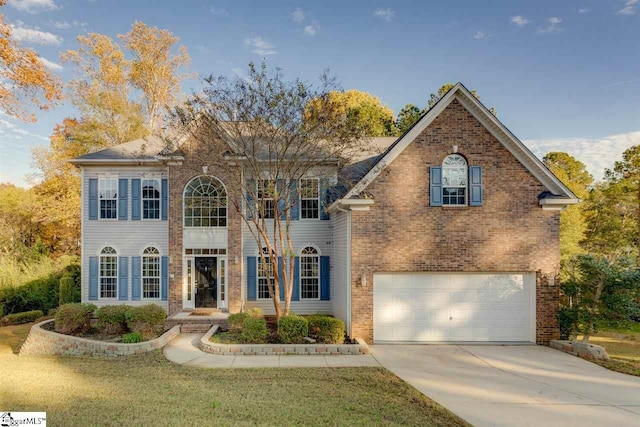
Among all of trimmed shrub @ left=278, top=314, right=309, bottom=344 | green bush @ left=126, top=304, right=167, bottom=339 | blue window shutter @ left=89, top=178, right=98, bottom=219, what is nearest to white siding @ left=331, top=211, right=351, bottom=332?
trimmed shrub @ left=278, top=314, right=309, bottom=344

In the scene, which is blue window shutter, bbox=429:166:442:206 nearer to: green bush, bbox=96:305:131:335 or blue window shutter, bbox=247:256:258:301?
blue window shutter, bbox=247:256:258:301

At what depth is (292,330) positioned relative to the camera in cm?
1078

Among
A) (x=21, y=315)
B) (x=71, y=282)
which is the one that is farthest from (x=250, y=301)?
(x=21, y=315)

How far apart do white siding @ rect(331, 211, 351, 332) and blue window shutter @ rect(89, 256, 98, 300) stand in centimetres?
979

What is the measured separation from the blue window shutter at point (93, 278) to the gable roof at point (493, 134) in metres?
11.0

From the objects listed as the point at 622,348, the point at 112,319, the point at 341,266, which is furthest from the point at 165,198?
the point at 622,348

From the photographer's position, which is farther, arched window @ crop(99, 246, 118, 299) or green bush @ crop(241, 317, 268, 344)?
arched window @ crop(99, 246, 118, 299)

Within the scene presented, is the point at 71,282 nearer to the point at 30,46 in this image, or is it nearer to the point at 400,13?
the point at 30,46

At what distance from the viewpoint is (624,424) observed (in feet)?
20.1

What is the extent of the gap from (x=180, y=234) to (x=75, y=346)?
5.09 meters

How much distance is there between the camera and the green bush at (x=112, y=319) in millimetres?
11914

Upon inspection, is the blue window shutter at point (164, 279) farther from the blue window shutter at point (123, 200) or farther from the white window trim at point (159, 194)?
the blue window shutter at point (123, 200)

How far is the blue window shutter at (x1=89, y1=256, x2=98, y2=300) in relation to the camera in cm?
1480

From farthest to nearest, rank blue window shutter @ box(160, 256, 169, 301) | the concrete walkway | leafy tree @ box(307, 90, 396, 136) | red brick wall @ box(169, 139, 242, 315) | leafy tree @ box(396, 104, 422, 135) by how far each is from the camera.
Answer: leafy tree @ box(396, 104, 422, 135), blue window shutter @ box(160, 256, 169, 301), red brick wall @ box(169, 139, 242, 315), leafy tree @ box(307, 90, 396, 136), the concrete walkway
